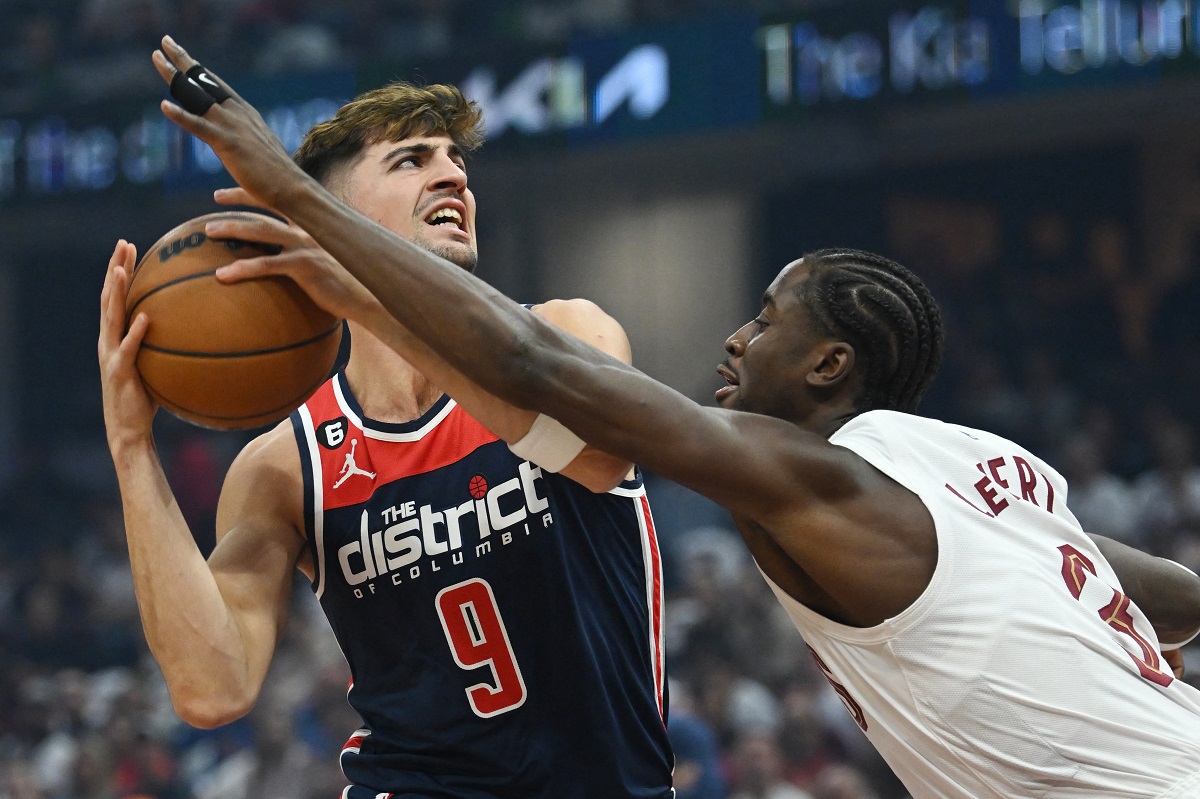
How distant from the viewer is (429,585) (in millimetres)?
3072

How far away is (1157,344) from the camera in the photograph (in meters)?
10.0

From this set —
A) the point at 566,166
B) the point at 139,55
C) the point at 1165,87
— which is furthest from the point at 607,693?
the point at 139,55

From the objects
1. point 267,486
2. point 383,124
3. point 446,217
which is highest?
point 383,124

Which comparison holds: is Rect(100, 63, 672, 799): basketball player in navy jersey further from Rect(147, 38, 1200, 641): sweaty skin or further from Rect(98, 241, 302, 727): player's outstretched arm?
Rect(147, 38, 1200, 641): sweaty skin

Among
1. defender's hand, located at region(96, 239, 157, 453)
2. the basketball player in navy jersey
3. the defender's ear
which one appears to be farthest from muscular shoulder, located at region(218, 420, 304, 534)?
the defender's ear

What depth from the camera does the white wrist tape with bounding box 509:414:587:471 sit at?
263cm

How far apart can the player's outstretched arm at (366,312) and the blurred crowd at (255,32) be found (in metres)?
8.27

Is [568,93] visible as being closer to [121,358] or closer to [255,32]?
[255,32]

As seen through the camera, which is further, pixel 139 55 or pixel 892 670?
pixel 139 55

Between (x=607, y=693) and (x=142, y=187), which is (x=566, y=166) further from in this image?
(x=607, y=693)

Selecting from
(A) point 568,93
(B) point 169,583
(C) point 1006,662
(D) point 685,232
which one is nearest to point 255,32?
(A) point 568,93

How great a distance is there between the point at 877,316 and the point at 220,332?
1.32 m

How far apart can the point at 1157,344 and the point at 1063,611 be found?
8.16m

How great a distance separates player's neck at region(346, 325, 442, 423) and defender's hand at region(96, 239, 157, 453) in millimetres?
532
